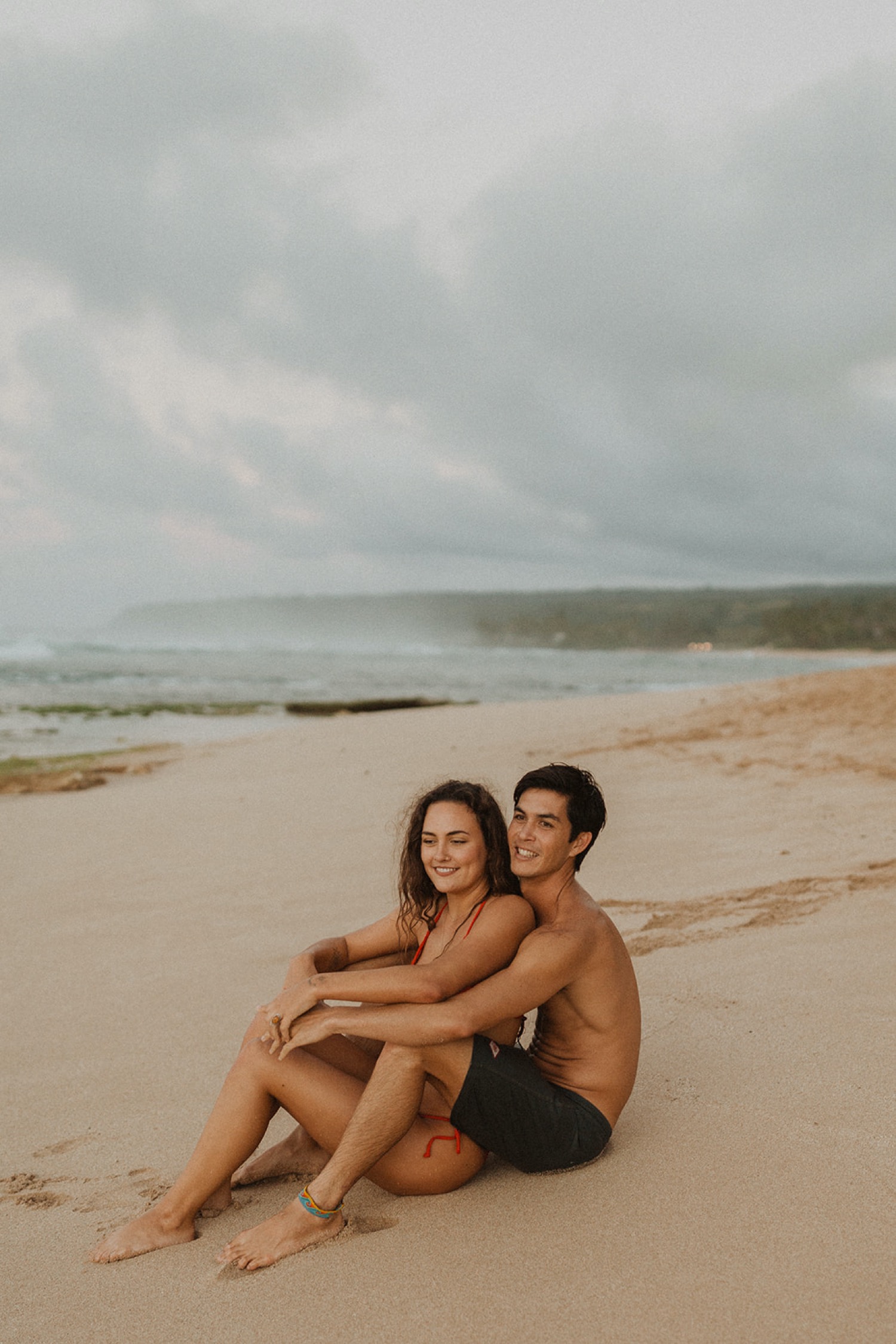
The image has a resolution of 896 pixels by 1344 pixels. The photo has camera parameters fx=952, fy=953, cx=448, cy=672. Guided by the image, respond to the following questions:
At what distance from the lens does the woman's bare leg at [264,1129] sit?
2.81m

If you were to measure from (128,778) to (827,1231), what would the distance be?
1019cm

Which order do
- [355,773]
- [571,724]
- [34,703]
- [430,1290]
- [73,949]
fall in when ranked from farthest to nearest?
[34,703]
[571,724]
[355,773]
[73,949]
[430,1290]

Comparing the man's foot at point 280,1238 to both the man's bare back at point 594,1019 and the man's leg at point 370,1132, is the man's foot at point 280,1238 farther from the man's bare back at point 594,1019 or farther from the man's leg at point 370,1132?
the man's bare back at point 594,1019

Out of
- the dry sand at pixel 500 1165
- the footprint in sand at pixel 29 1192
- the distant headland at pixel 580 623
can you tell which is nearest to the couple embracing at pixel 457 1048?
the dry sand at pixel 500 1165

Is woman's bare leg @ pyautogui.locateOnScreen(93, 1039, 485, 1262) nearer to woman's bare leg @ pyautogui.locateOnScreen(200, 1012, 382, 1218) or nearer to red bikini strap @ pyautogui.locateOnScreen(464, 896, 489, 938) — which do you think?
woman's bare leg @ pyautogui.locateOnScreen(200, 1012, 382, 1218)

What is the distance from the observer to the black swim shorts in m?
2.71

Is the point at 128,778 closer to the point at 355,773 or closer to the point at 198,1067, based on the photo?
the point at 355,773

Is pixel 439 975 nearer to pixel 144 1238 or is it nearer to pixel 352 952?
pixel 352 952

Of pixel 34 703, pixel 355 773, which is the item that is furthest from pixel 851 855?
pixel 34 703

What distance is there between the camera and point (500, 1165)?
3062mm

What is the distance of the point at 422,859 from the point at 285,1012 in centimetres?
65

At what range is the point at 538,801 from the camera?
9.70ft

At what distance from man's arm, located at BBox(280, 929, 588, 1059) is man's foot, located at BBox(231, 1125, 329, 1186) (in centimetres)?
58

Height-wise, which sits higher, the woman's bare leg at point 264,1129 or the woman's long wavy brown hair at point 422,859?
the woman's long wavy brown hair at point 422,859
